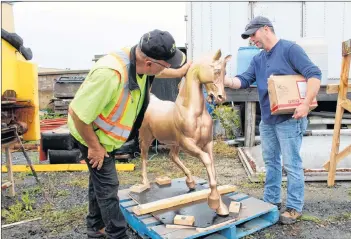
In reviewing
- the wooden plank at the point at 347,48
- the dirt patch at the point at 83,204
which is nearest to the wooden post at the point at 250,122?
the dirt patch at the point at 83,204

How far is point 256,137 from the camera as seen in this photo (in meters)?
7.55

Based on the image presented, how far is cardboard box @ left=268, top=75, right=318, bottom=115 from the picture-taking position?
331 cm

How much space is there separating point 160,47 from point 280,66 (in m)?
1.57

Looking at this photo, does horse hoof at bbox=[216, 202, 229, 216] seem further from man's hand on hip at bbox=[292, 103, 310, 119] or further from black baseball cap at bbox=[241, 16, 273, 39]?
black baseball cap at bbox=[241, 16, 273, 39]

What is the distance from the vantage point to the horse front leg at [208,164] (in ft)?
10.5

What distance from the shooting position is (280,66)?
11.4 feet

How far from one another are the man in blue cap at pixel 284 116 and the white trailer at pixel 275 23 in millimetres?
4581

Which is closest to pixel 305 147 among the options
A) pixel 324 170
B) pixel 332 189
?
pixel 324 170

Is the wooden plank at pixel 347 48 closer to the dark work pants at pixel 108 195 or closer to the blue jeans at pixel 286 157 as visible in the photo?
the blue jeans at pixel 286 157

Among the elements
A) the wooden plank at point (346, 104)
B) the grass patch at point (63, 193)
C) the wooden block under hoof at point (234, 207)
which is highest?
the wooden plank at point (346, 104)

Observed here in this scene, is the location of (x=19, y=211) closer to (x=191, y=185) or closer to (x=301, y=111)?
(x=191, y=185)

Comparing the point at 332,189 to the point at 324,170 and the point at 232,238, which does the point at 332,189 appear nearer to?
the point at 324,170

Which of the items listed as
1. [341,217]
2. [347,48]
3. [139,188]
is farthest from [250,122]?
[139,188]

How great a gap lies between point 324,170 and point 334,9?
454 centimetres
